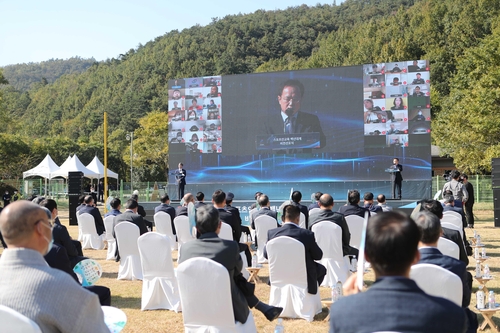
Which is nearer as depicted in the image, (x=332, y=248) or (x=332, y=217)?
(x=332, y=217)

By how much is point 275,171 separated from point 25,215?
18.3 m

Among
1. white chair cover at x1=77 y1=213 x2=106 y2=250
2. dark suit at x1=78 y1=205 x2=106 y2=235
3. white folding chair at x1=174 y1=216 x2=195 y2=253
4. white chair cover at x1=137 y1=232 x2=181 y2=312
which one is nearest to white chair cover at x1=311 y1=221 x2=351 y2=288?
white chair cover at x1=137 y1=232 x2=181 y2=312

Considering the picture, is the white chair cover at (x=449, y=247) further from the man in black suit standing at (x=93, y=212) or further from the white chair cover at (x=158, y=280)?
the man in black suit standing at (x=93, y=212)

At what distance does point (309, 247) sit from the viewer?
5.52 m

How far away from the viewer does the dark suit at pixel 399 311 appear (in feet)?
5.84

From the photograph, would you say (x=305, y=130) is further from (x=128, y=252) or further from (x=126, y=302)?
(x=126, y=302)

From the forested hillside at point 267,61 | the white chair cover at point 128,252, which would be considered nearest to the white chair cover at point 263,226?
the white chair cover at point 128,252

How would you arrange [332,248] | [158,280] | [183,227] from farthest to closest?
[183,227] < [332,248] < [158,280]

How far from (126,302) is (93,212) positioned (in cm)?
456

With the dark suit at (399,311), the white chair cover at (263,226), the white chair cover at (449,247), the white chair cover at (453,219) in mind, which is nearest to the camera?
the dark suit at (399,311)

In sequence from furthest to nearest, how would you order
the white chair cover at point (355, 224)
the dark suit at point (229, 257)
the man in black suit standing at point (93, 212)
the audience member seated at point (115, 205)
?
the man in black suit standing at point (93, 212) < the audience member seated at point (115, 205) < the white chair cover at point (355, 224) < the dark suit at point (229, 257)

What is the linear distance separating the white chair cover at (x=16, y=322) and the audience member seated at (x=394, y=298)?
109cm

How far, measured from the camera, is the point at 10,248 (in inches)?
87.2

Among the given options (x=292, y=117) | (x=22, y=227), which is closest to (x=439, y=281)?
(x=22, y=227)
